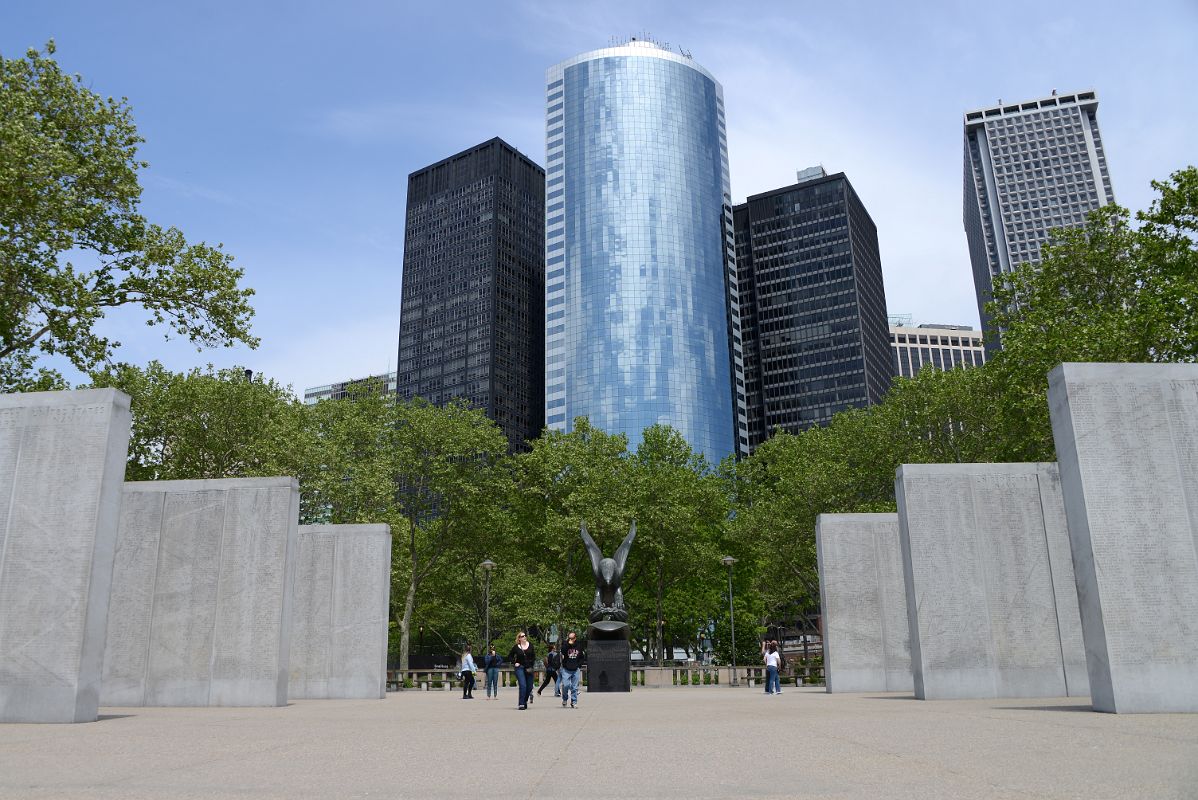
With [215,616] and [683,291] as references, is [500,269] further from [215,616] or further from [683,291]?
[215,616]

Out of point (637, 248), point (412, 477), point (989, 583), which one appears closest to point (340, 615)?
point (989, 583)

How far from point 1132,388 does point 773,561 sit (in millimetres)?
33876

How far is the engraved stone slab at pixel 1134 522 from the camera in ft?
42.4

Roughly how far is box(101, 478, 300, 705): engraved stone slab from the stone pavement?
6.04 metres

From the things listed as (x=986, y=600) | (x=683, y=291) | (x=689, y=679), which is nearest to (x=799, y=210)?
(x=683, y=291)

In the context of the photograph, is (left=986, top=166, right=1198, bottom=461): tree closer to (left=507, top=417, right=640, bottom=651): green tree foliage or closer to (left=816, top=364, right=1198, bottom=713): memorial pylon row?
(left=816, top=364, right=1198, bottom=713): memorial pylon row

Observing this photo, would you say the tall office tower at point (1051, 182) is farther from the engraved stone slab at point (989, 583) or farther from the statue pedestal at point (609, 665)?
the engraved stone slab at point (989, 583)

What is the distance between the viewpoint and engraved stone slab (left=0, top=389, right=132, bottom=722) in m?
14.5

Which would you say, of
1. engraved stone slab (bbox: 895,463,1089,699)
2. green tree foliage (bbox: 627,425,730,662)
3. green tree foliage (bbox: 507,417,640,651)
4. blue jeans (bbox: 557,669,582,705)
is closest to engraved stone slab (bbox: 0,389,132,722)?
blue jeans (bbox: 557,669,582,705)

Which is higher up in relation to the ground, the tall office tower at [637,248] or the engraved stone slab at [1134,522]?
the tall office tower at [637,248]

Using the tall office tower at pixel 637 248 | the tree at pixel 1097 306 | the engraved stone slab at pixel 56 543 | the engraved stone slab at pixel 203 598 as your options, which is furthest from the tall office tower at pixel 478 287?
the engraved stone slab at pixel 56 543

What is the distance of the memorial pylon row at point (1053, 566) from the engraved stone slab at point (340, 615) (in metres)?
14.0

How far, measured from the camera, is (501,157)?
16662 centimetres

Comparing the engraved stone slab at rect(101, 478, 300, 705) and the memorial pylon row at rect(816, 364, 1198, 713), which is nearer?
the memorial pylon row at rect(816, 364, 1198, 713)
